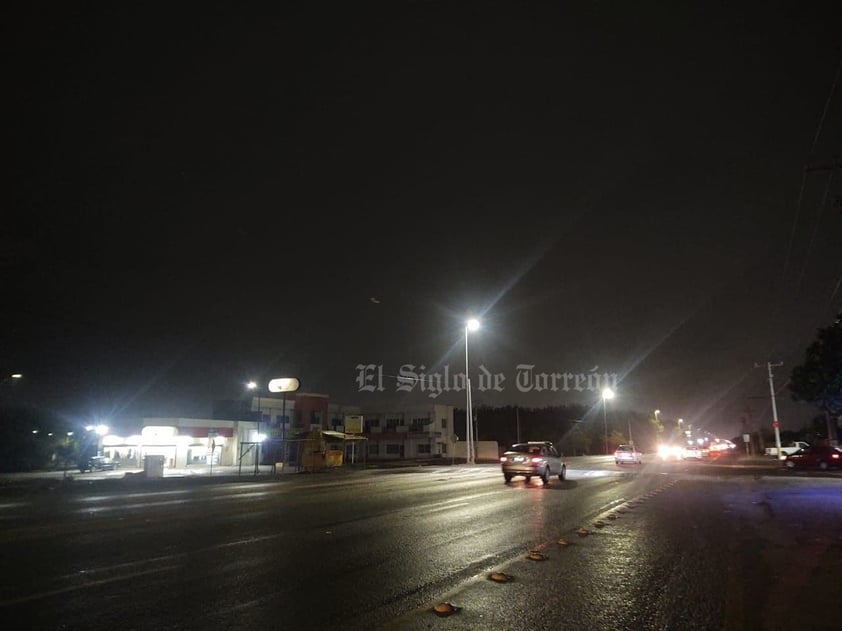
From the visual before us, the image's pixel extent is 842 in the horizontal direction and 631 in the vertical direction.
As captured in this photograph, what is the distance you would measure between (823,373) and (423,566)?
42236 millimetres

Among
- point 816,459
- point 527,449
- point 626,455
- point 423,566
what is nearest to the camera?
point 423,566

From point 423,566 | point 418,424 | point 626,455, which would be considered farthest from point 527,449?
point 418,424

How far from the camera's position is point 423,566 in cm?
755

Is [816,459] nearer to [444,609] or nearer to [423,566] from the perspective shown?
[423,566]

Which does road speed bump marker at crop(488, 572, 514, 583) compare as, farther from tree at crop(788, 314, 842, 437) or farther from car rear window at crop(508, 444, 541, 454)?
tree at crop(788, 314, 842, 437)

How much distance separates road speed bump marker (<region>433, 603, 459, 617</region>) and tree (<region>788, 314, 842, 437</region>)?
37289 millimetres

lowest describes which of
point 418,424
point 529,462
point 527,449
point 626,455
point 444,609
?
point 444,609

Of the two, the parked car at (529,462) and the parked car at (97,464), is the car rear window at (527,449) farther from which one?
the parked car at (97,464)

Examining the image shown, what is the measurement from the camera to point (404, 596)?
6.14 meters

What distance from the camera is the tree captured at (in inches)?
1465

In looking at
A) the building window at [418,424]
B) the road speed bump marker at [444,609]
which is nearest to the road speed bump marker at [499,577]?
the road speed bump marker at [444,609]

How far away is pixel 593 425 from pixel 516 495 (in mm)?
96179

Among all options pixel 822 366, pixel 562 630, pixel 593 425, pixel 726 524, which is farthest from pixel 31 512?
pixel 593 425

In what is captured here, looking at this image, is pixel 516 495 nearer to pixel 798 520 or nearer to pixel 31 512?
pixel 798 520
